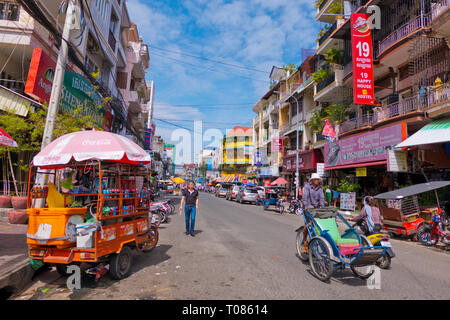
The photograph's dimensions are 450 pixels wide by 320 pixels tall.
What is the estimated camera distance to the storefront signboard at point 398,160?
15.0 meters

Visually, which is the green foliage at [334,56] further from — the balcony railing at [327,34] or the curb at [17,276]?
the curb at [17,276]

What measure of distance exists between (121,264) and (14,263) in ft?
6.15

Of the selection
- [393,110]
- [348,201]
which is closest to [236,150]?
[348,201]

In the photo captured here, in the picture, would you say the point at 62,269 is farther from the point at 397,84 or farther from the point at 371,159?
the point at 397,84

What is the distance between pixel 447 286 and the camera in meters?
5.03

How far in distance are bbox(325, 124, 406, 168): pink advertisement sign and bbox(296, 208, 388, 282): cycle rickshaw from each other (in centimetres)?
1159

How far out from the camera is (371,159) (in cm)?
1709

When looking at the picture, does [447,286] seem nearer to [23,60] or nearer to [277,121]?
[23,60]

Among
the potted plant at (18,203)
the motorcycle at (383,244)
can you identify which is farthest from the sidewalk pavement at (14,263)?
the motorcycle at (383,244)

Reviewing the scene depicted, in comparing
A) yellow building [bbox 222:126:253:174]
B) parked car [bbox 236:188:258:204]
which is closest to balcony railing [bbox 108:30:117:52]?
parked car [bbox 236:188:258:204]

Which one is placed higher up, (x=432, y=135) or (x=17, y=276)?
(x=432, y=135)

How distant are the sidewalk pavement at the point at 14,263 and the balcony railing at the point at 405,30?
18.1 m

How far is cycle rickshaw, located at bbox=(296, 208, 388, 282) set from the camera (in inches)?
190
